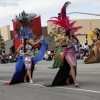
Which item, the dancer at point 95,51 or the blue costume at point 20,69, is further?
the dancer at point 95,51

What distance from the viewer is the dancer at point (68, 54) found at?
902 cm

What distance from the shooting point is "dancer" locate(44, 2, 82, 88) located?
9.02 m

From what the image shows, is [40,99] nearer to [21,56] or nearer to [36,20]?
[21,56]

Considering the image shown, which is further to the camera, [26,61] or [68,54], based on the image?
[26,61]

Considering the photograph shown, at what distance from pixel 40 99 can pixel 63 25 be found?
2643 mm

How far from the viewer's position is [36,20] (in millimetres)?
63969

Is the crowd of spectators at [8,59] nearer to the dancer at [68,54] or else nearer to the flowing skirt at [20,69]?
the flowing skirt at [20,69]

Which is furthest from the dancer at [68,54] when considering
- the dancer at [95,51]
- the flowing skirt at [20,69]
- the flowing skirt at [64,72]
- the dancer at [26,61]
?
the dancer at [95,51]

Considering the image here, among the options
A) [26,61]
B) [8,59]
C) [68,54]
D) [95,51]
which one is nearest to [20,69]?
[26,61]

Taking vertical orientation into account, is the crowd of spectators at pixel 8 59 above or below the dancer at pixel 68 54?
below

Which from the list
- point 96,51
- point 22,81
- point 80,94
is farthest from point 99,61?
point 80,94

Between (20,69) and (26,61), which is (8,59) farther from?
(26,61)

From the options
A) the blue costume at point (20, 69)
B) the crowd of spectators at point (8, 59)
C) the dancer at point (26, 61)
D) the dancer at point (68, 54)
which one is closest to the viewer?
the dancer at point (68, 54)

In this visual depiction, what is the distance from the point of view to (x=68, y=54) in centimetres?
903
